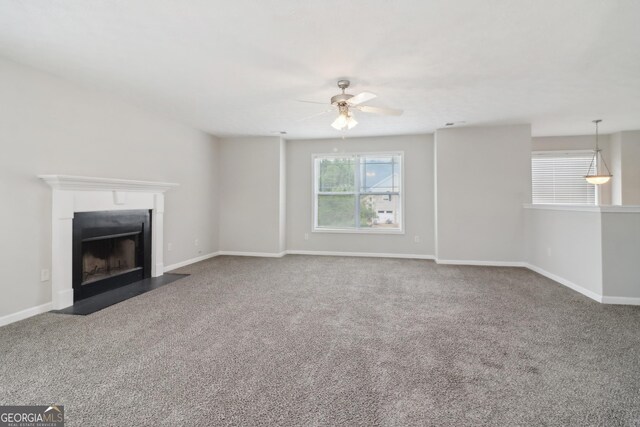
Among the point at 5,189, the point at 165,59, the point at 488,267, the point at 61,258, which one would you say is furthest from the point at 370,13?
the point at 488,267

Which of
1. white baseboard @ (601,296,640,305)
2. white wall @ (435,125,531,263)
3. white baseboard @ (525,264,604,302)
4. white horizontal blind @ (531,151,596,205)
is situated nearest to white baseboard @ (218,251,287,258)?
white wall @ (435,125,531,263)

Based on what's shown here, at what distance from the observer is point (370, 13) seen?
2152 mm

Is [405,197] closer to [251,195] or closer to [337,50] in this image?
[251,195]

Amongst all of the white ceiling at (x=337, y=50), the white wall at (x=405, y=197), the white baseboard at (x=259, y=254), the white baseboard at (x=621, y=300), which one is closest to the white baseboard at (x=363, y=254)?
the white wall at (x=405, y=197)

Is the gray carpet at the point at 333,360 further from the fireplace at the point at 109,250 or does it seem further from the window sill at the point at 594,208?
the window sill at the point at 594,208

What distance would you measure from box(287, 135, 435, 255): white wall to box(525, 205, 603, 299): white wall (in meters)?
1.69

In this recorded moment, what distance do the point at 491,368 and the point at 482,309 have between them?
4.25ft

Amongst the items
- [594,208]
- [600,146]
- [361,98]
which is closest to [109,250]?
[361,98]

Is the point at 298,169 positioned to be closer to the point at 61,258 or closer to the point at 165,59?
the point at 165,59

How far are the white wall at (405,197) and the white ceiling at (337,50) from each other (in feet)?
5.62

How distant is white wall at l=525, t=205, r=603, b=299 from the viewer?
3.56 meters

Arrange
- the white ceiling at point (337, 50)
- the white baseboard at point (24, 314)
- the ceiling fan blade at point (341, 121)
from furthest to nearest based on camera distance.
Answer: the ceiling fan blade at point (341, 121) < the white baseboard at point (24, 314) < the white ceiling at point (337, 50)

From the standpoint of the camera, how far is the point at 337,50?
2666 millimetres

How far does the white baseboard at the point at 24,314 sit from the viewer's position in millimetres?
2752
